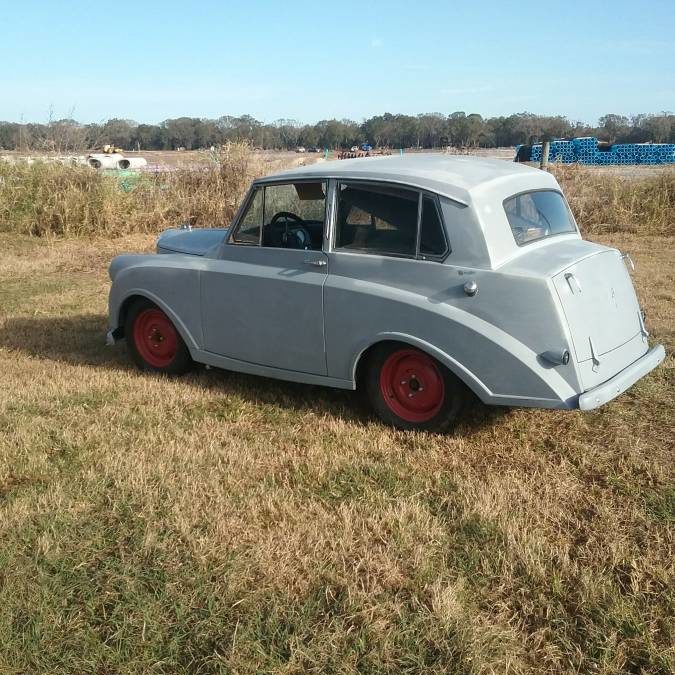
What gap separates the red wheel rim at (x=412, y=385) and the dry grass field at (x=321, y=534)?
7.2 inches

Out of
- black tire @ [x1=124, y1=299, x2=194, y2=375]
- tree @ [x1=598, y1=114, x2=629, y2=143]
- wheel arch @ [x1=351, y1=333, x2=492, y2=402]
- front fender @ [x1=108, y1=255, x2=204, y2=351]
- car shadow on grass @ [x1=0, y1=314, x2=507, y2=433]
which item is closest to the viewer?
wheel arch @ [x1=351, y1=333, x2=492, y2=402]

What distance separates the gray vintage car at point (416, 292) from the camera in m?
4.00

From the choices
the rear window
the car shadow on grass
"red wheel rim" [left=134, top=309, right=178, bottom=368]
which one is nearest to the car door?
the car shadow on grass

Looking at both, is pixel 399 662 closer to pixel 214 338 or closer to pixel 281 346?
pixel 281 346

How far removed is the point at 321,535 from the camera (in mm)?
3408

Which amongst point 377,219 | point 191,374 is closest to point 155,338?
point 191,374

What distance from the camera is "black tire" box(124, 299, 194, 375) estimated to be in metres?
5.69

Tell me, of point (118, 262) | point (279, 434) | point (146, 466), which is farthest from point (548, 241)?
point (118, 262)

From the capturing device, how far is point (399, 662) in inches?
103

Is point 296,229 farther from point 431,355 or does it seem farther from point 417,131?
point 417,131

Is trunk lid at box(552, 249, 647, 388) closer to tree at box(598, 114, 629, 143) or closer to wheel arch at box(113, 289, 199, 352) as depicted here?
wheel arch at box(113, 289, 199, 352)

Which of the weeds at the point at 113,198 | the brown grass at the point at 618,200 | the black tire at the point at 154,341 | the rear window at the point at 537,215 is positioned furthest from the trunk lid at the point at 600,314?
the weeds at the point at 113,198

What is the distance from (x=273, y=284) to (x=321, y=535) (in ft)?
6.50

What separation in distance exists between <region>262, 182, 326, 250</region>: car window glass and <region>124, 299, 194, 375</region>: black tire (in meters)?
1.21
